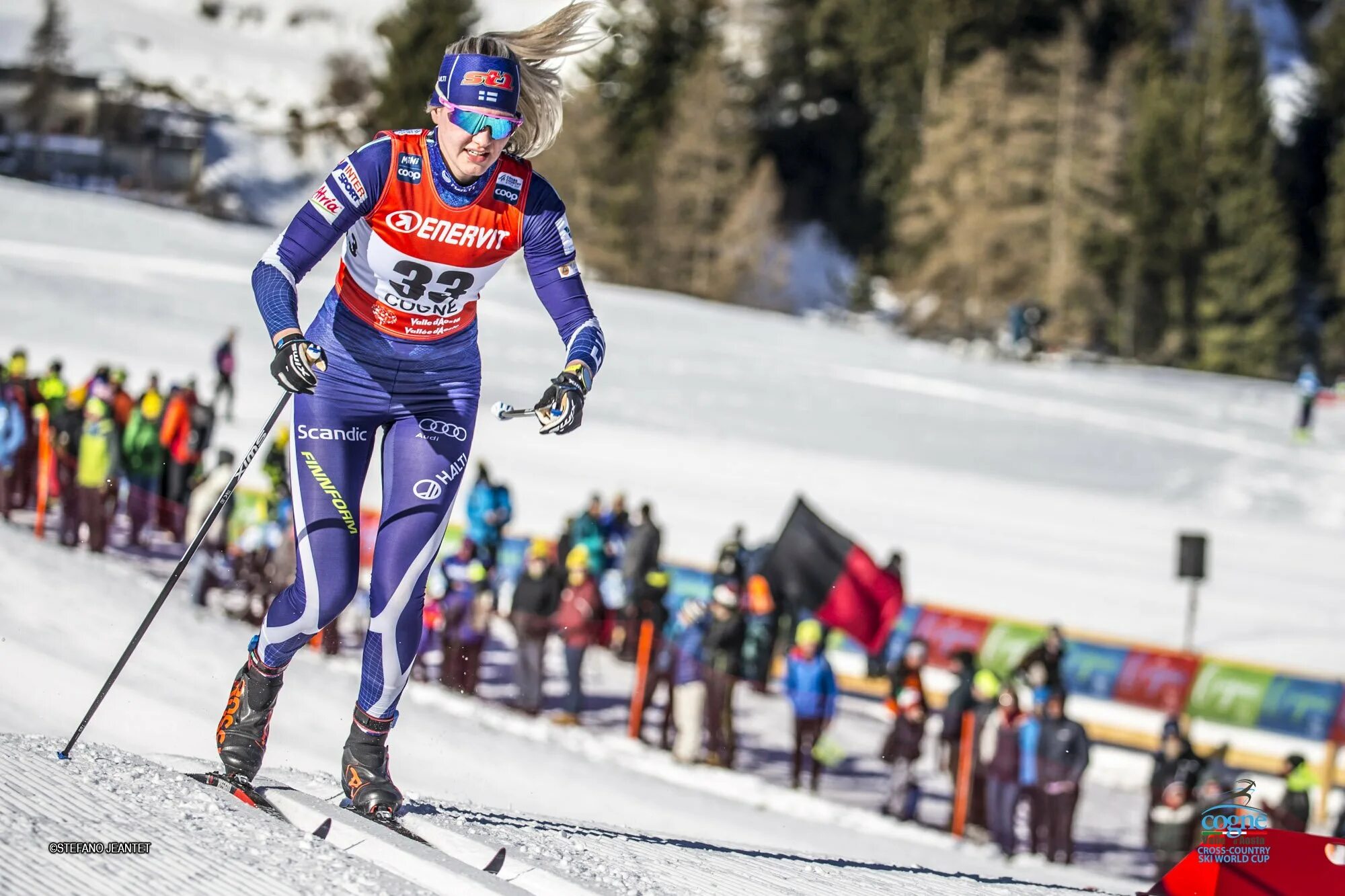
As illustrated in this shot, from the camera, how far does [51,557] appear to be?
460 inches

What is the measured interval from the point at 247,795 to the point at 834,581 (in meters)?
7.88

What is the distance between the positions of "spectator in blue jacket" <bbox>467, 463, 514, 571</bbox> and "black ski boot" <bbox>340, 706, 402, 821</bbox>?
8.64 m

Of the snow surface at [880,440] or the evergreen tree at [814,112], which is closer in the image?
the snow surface at [880,440]

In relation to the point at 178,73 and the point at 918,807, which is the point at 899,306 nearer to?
the point at 178,73

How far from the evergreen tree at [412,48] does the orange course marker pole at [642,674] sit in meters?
45.3

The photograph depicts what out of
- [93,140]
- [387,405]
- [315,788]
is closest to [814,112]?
[93,140]

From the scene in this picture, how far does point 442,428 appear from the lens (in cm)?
447

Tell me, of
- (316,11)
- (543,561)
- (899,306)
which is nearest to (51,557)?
(543,561)

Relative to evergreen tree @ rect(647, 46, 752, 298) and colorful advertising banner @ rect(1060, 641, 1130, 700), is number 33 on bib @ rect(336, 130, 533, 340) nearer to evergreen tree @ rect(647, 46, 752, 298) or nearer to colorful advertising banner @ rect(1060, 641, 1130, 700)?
colorful advertising banner @ rect(1060, 641, 1130, 700)

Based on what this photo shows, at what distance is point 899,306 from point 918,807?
47.4m

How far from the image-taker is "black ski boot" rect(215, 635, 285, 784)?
4570 millimetres

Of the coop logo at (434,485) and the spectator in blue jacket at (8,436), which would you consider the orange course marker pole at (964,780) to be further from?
the spectator in blue jacket at (8,436)

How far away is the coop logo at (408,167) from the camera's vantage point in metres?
4.25

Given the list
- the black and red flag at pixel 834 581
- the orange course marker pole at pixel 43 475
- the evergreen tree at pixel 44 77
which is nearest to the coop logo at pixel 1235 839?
the black and red flag at pixel 834 581
